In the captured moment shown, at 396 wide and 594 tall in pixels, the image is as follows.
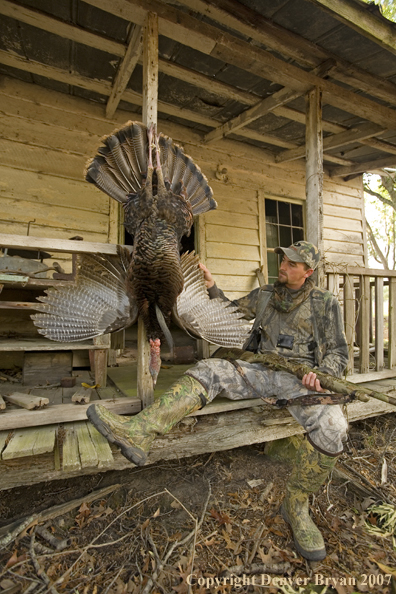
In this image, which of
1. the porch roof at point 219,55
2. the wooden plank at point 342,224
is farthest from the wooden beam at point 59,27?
the wooden plank at point 342,224

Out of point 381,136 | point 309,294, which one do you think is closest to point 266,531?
point 309,294

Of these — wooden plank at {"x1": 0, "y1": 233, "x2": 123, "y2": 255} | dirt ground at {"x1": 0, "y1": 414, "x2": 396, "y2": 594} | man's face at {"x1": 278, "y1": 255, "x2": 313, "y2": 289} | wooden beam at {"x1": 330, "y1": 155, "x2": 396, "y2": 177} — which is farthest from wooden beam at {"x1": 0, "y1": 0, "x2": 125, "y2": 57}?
wooden beam at {"x1": 330, "y1": 155, "x2": 396, "y2": 177}

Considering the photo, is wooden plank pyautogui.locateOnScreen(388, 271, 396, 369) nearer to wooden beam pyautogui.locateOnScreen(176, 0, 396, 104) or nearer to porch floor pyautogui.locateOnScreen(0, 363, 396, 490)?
porch floor pyautogui.locateOnScreen(0, 363, 396, 490)

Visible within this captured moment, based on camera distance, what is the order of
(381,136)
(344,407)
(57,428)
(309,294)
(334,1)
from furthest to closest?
(381,136)
(344,407)
(309,294)
(334,1)
(57,428)

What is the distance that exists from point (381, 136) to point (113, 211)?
4.81 meters

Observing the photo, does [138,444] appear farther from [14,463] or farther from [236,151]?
[236,151]

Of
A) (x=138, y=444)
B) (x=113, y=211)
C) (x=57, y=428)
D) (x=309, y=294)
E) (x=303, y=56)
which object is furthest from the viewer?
(x=113, y=211)

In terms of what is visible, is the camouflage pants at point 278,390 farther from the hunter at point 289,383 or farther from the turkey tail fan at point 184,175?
the turkey tail fan at point 184,175

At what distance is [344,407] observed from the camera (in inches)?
132

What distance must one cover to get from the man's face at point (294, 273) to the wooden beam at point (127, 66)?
2.60 metres

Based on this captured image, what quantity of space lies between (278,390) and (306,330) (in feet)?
2.03

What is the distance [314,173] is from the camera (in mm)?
3764

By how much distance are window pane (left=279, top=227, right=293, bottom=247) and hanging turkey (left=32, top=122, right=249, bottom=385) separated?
4224 mm

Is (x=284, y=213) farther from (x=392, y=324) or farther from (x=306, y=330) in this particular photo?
(x=306, y=330)
